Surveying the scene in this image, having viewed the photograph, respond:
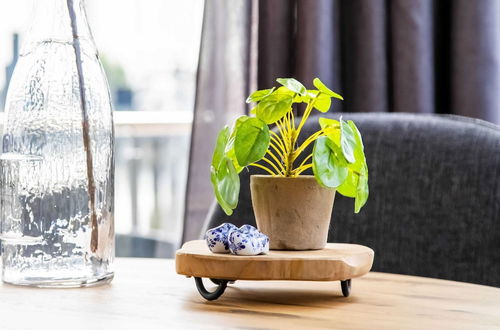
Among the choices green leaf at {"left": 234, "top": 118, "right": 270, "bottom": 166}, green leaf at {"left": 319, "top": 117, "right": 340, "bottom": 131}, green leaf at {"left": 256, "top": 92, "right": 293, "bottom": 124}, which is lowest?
green leaf at {"left": 234, "top": 118, "right": 270, "bottom": 166}

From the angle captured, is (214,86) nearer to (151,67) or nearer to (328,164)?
(151,67)

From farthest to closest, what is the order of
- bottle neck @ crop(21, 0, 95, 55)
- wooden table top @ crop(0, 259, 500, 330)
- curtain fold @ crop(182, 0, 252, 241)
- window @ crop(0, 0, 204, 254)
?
window @ crop(0, 0, 204, 254) → curtain fold @ crop(182, 0, 252, 241) → bottle neck @ crop(21, 0, 95, 55) → wooden table top @ crop(0, 259, 500, 330)

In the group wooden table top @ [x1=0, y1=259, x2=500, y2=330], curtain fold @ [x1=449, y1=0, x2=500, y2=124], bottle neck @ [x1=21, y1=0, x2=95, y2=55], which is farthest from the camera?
curtain fold @ [x1=449, y1=0, x2=500, y2=124]

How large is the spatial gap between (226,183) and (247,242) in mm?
100

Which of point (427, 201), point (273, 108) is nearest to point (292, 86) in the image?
point (273, 108)

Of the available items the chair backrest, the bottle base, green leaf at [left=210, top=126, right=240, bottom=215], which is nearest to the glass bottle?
the bottle base

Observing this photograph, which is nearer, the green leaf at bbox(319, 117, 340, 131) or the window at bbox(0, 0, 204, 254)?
the green leaf at bbox(319, 117, 340, 131)

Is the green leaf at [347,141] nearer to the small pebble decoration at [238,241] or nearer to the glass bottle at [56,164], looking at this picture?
the small pebble decoration at [238,241]

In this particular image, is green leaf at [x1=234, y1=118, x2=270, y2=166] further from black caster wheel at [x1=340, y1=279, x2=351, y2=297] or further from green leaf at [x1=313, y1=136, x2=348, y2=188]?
black caster wheel at [x1=340, y1=279, x2=351, y2=297]

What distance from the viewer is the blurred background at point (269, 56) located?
5.70ft

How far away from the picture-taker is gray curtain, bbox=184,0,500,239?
1.71 m

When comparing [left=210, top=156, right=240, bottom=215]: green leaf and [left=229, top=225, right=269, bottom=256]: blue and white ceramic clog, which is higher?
[left=210, top=156, right=240, bottom=215]: green leaf

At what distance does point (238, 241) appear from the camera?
844 mm

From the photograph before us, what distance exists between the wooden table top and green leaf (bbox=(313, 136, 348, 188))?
0.41ft
